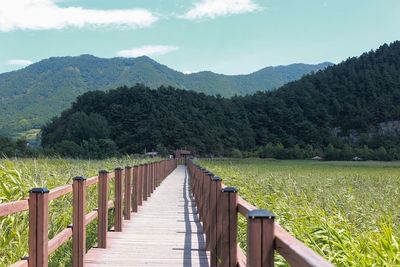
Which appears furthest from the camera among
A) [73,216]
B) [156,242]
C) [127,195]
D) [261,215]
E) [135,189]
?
[135,189]

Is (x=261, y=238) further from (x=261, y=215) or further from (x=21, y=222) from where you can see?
(x=21, y=222)

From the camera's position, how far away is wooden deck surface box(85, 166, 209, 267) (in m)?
5.93

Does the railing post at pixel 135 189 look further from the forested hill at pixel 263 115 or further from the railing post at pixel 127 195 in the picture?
the forested hill at pixel 263 115

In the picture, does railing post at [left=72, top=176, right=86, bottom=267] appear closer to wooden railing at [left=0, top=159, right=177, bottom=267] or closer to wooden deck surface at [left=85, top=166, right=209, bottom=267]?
wooden railing at [left=0, top=159, right=177, bottom=267]

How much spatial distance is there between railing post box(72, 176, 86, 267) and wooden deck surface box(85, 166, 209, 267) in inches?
17.6

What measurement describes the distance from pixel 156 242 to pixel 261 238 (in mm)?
4941

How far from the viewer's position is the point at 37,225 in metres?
3.80

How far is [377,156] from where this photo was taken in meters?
87.8

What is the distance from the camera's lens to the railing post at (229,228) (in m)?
4.03

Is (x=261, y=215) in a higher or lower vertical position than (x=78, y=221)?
higher

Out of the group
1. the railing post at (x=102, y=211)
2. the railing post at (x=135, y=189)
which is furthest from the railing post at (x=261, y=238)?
the railing post at (x=135, y=189)

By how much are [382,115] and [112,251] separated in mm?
102926

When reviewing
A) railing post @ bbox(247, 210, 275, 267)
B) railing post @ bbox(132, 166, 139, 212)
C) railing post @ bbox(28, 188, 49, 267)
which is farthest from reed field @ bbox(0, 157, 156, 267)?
railing post @ bbox(132, 166, 139, 212)

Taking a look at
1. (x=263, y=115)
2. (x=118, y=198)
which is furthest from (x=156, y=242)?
(x=263, y=115)
